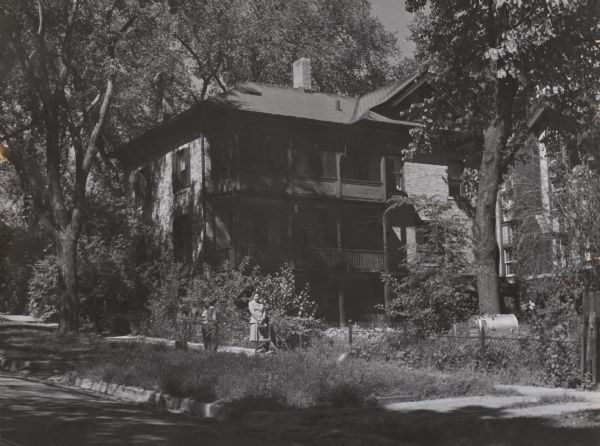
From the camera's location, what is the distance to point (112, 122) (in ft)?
132

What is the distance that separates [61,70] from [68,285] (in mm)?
7340

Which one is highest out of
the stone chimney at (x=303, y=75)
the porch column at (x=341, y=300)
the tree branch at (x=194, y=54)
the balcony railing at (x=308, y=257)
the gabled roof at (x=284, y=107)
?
the tree branch at (x=194, y=54)

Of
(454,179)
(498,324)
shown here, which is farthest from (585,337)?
(454,179)

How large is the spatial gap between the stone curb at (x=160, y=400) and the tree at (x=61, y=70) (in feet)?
36.5

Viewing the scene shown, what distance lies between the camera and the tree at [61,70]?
80.7 ft

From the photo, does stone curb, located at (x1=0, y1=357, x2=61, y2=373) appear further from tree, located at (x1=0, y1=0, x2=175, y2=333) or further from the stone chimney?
the stone chimney

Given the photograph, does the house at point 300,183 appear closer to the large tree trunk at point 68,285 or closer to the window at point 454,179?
the window at point 454,179

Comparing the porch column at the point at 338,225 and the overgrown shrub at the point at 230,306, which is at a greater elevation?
the porch column at the point at 338,225

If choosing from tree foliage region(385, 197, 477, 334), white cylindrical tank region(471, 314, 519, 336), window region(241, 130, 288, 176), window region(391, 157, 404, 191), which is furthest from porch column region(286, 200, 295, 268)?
white cylindrical tank region(471, 314, 519, 336)

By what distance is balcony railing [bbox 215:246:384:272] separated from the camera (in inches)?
1191

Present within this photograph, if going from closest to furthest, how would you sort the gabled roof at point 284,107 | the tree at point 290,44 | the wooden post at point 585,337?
the wooden post at point 585,337, the gabled roof at point 284,107, the tree at point 290,44

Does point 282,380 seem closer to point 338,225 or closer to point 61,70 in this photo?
point 61,70

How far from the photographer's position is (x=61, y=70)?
25.9m

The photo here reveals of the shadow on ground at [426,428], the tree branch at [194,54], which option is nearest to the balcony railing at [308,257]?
the tree branch at [194,54]
